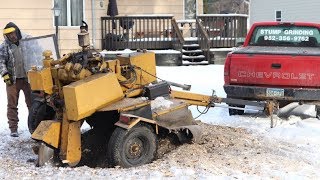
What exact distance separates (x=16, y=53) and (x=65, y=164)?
2.74 meters

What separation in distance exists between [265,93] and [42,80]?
13.8ft

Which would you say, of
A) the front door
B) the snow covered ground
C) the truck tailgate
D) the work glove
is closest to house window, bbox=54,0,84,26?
the front door

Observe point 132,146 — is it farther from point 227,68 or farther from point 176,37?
point 176,37

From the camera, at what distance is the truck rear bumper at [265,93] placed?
906 centimetres

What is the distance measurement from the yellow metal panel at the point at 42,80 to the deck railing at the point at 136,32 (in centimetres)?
1261

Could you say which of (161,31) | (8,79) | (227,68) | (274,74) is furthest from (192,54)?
(8,79)

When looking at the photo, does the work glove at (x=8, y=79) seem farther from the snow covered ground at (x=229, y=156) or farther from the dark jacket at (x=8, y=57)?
the snow covered ground at (x=229, y=156)

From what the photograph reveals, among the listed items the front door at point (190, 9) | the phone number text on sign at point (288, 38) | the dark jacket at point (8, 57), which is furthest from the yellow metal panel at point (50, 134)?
the front door at point (190, 9)

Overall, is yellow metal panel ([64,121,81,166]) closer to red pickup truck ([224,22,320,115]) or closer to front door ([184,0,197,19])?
red pickup truck ([224,22,320,115])

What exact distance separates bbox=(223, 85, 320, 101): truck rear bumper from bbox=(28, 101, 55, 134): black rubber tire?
3.49 meters

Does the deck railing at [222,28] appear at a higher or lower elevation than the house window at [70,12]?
lower

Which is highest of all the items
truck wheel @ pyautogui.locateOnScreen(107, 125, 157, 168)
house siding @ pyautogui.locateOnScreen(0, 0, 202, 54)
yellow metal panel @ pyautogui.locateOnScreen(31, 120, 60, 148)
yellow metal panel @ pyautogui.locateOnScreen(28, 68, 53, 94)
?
house siding @ pyautogui.locateOnScreen(0, 0, 202, 54)

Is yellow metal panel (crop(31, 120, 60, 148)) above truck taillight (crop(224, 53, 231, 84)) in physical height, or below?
below

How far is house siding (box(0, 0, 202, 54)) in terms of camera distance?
19.5 metres
